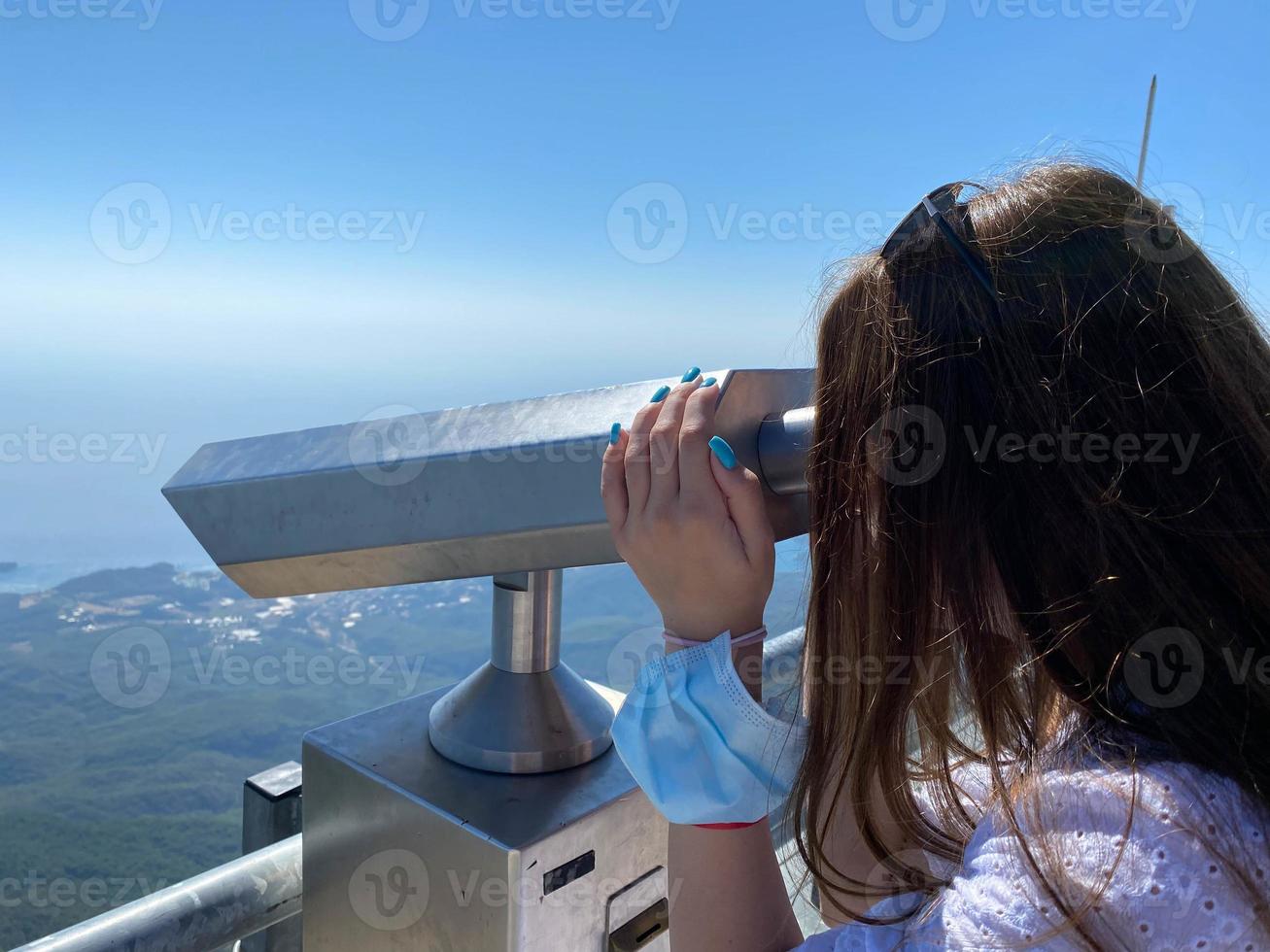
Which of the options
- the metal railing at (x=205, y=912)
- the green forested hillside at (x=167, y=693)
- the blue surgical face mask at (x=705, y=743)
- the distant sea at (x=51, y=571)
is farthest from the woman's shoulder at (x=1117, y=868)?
the distant sea at (x=51, y=571)

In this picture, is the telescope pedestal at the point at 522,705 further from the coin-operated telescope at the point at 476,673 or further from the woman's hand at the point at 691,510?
the woman's hand at the point at 691,510

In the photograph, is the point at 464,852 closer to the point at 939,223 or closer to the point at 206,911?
the point at 206,911

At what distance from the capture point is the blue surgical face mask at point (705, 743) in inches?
25.3

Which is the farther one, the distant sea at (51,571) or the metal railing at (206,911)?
the distant sea at (51,571)

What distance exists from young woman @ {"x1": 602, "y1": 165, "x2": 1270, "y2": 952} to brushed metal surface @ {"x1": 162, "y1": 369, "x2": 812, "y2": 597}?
38 millimetres

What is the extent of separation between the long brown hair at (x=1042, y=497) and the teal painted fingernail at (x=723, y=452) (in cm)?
6

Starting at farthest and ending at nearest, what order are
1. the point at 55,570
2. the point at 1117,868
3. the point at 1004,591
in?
the point at 55,570 → the point at 1004,591 → the point at 1117,868

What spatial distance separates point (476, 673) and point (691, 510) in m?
0.31

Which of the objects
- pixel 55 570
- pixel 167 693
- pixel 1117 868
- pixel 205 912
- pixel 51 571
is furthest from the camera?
pixel 55 570

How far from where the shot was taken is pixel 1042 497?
1.90 ft

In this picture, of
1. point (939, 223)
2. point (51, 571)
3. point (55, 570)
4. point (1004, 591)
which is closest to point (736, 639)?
point (1004, 591)

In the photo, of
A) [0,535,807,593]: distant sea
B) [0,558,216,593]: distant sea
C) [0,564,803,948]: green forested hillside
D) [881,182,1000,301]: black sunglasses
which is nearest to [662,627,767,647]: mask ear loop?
[881,182,1000,301]: black sunglasses

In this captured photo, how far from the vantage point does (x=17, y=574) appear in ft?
91.9

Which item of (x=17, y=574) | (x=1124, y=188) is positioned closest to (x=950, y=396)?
(x=1124, y=188)
